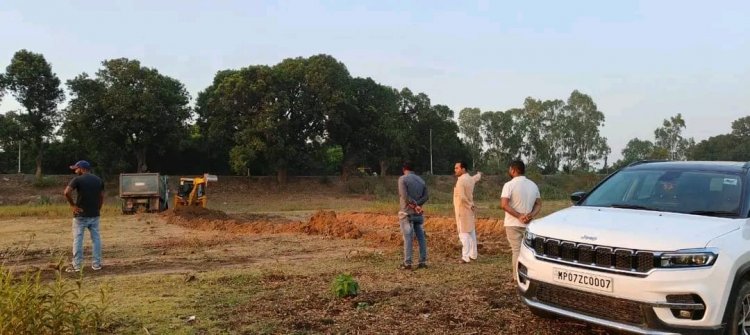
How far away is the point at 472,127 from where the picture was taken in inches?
3516

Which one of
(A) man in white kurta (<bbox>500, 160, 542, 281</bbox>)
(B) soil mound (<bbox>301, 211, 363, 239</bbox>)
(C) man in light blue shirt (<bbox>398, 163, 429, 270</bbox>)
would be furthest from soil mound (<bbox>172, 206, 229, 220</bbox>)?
(A) man in white kurta (<bbox>500, 160, 542, 281</bbox>)

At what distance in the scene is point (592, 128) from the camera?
85562 mm

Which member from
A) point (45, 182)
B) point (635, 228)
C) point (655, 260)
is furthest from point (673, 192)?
point (45, 182)

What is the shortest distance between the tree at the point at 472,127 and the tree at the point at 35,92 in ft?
198

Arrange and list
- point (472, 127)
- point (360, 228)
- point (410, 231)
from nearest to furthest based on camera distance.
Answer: point (410, 231) → point (360, 228) → point (472, 127)

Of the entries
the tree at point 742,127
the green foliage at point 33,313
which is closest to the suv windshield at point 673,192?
the green foliage at point 33,313

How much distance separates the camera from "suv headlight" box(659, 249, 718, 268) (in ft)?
13.5

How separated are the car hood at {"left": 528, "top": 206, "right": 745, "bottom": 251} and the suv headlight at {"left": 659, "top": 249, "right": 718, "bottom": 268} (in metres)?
0.04

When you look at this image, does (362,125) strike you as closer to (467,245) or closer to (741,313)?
(467,245)

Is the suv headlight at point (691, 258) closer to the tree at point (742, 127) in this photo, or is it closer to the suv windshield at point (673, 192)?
the suv windshield at point (673, 192)

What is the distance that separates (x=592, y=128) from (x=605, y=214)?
284ft

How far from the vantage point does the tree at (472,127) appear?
291ft

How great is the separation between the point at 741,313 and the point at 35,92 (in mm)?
44851

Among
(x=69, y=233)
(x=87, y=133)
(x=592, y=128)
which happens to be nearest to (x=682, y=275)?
(x=69, y=233)
